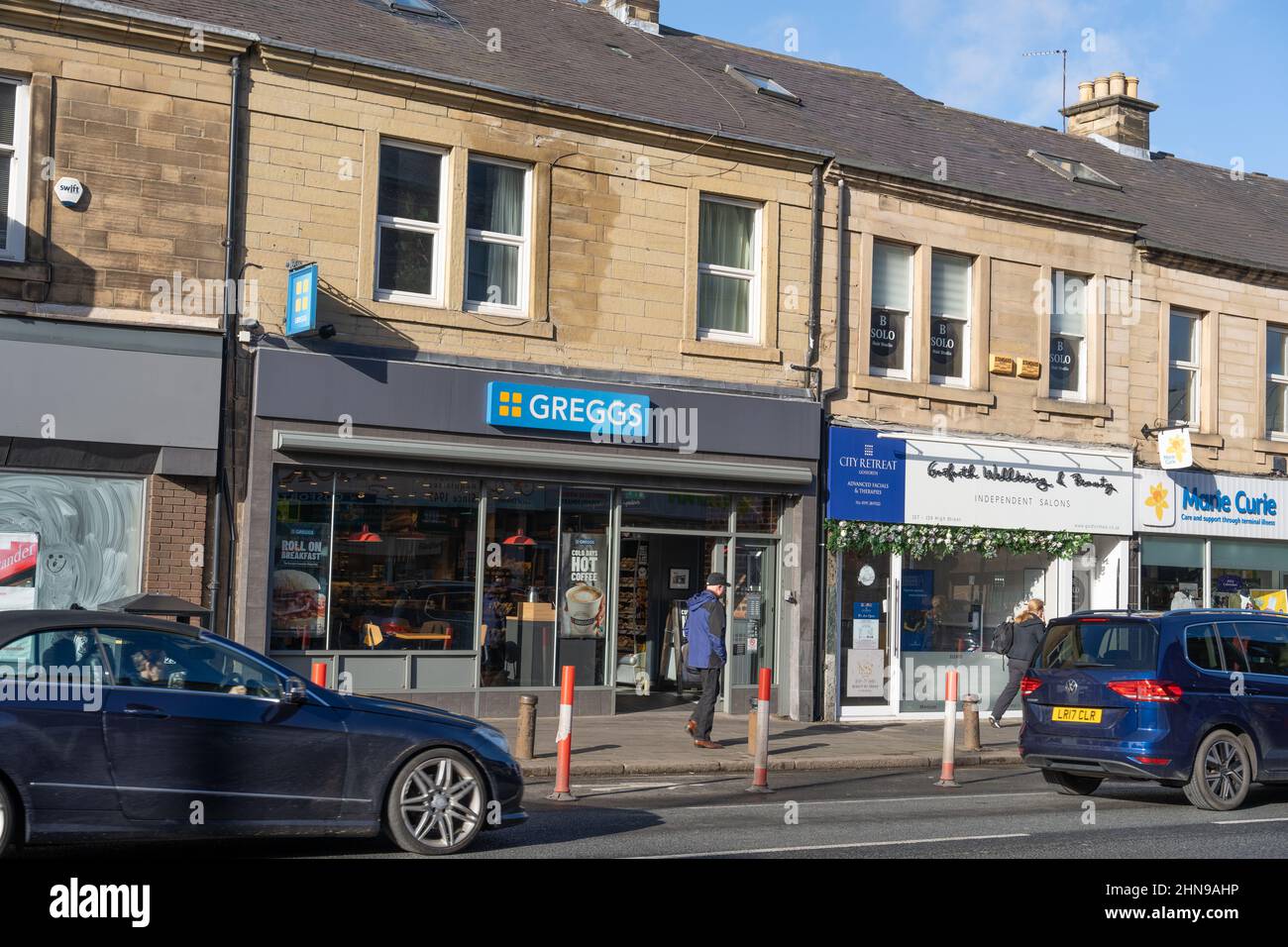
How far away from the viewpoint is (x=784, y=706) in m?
19.0

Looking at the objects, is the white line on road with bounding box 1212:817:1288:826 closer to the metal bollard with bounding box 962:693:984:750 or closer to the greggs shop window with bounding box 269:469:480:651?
the metal bollard with bounding box 962:693:984:750

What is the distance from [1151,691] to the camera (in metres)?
12.1

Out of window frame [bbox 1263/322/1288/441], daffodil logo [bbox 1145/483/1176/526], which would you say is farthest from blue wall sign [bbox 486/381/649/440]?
window frame [bbox 1263/322/1288/441]

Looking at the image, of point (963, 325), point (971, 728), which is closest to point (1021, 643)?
point (971, 728)

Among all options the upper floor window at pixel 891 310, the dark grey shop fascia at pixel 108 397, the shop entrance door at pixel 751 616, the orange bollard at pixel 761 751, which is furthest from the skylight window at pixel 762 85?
the orange bollard at pixel 761 751

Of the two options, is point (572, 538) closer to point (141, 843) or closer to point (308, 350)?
point (308, 350)

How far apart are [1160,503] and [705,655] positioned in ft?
33.3

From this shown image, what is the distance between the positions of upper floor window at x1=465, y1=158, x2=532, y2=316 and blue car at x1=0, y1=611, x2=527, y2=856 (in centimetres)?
883

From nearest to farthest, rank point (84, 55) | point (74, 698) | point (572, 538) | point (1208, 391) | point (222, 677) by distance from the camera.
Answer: point (74, 698) < point (222, 677) < point (84, 55) < point (572, 538) < point (1208, 391)

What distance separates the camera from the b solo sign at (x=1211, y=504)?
73.5 feet

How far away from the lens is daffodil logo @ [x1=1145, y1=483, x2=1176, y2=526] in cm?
2242

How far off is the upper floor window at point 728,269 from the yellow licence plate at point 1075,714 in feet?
24.8
